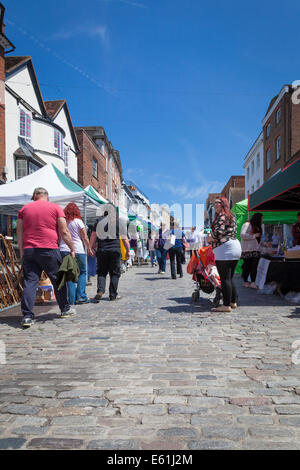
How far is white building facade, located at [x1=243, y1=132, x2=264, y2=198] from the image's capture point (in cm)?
3437

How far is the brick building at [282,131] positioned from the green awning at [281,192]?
14.5 m

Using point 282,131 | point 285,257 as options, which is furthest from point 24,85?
point 282,131

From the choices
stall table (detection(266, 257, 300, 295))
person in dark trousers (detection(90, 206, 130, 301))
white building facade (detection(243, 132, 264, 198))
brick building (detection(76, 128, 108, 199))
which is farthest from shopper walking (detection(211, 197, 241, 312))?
white building facade (detection(243, 132, 264, 198))

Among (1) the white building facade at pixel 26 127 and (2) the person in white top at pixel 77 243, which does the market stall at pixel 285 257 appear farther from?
(1) the white building facade at pixel 26 127

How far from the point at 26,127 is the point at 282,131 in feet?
62.2

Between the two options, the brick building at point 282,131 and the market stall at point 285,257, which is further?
the brick building at point 282,131

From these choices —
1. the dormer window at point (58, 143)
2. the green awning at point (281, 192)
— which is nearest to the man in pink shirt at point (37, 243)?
the green awning at point (281, 192)

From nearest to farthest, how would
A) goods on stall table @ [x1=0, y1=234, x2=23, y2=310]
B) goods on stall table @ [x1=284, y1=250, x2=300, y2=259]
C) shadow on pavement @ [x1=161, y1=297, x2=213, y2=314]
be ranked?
shadow on pavement @ [x1=161, y1=297, x2=213, y2=314] → goods on stall table @ [x1=0, y1=234, x2=23, y2=310] → goods on stall table @ [x1=284, y1=250, x2=300, y2=259]

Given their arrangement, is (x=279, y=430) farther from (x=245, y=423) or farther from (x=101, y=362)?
(x=101, y=362)

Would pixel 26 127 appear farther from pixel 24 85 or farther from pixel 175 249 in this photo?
pixel 175 249

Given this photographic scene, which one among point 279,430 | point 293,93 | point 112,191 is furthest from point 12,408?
point 112,191

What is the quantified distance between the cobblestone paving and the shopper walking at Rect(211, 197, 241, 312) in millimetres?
588

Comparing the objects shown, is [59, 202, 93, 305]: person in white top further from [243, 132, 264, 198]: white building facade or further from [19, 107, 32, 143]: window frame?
[243, 132, 264, 198]: white building facade

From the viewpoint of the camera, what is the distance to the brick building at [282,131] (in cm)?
2592
